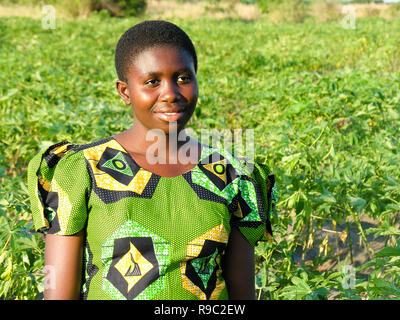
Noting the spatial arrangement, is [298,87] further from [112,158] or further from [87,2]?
[87,2]

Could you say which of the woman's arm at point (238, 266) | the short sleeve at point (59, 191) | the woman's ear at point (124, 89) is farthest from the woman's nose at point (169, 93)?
the woman's arm at point (238, 266)

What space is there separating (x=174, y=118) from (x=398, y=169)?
4.31 ft

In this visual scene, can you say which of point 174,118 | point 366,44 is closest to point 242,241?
point 174,118

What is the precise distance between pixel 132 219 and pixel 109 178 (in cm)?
10

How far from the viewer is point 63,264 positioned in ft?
3.01

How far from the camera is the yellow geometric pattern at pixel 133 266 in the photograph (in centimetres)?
90

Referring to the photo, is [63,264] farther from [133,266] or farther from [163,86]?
[163,86]

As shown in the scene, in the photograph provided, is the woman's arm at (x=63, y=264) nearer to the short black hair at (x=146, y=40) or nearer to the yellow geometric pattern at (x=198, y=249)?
the yellow geometric pattern at (x=198, y=249)

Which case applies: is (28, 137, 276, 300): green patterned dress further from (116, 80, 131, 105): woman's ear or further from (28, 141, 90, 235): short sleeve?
(116, 80, 131, 105): woman's ear

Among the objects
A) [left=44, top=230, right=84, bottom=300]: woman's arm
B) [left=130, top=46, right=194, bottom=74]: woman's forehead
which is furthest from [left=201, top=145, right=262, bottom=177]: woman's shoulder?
[left=44, top=230, right=84, bottom=300]: woman's arm

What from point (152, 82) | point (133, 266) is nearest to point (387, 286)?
point (133, 266)

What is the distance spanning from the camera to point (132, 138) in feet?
3.35

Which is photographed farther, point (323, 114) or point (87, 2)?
point (87, 2)
